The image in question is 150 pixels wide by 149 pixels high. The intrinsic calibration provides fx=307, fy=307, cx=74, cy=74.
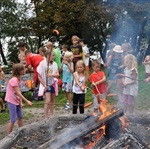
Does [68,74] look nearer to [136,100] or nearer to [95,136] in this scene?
[136,100]

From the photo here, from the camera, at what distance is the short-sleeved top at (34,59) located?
9172 mm

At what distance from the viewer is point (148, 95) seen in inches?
412

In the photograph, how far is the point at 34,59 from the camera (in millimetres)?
9227

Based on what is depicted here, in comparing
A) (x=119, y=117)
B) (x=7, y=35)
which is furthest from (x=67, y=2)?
(x=119, y=117)

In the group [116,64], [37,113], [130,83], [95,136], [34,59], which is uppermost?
[34,59]

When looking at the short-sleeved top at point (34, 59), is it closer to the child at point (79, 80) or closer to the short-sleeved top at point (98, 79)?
the child at point (79, 80)

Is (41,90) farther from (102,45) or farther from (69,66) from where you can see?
(102,45)

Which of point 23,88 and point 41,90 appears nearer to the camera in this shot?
point 41,90

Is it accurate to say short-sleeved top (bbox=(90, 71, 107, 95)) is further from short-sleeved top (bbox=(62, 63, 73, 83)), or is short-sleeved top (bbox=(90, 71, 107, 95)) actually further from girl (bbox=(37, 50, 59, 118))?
short-sleeved top (bbox=(62, 63, 73, 83))

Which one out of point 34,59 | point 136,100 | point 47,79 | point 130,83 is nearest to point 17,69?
point 47,79

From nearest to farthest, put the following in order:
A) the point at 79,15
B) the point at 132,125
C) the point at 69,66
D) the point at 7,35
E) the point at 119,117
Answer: the point at 119,117 → the point at 132,125 → the point at 69,66 → the point at 79,15 → the point at 7,35

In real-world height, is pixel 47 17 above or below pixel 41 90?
above

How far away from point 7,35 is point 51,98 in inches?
847

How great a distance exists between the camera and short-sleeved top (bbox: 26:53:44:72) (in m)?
9.17
